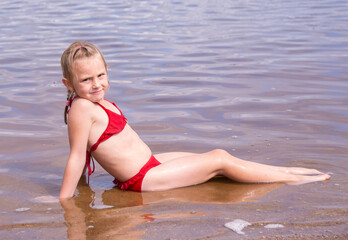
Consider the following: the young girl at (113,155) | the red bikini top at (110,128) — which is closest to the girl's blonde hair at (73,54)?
the young girl at (113,155)

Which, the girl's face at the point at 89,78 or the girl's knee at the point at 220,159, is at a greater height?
the girl's face at the point at 89,78

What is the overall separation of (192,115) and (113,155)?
75.5 inches

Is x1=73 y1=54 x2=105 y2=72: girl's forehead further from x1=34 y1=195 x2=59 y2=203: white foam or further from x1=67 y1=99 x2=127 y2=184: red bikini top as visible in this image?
x1=34 y1=195 x2=59 y2=203: white foam

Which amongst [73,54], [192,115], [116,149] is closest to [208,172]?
[116,149]

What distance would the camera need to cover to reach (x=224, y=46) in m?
9.19

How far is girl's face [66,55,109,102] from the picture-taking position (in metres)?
3.66

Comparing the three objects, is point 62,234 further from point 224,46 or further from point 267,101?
point 224,46

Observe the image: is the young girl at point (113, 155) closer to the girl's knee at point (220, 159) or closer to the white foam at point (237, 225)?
the girl's knee at point (220, 159)

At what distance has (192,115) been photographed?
559 centimetres

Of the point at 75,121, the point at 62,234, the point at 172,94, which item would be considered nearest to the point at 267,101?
the point at 172,94

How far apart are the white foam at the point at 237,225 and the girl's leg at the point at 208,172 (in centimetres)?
81

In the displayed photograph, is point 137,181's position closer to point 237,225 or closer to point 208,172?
point 208,172

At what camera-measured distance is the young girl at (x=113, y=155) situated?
3.65 metres

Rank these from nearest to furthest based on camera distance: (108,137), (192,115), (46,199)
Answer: (46,199) < (108,137) < (192,115)
